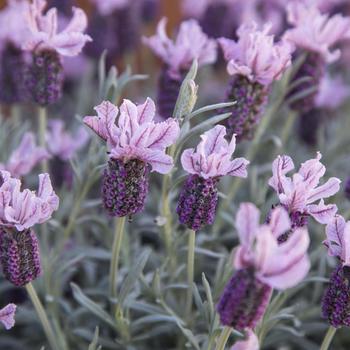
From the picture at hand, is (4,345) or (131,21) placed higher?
(131,21)

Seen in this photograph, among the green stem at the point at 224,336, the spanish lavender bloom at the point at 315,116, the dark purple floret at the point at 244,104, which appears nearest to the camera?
the green stem at the point at 224,336

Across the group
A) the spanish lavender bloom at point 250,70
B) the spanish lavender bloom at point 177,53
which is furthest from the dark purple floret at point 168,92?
the spanish lavender bloom at point 250,70

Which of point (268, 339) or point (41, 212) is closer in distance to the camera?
point (41, 212)

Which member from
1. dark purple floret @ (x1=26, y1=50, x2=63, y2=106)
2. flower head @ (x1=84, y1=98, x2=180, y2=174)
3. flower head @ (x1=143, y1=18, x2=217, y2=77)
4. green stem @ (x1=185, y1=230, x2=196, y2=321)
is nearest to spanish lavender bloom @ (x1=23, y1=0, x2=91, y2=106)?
dark purple floret @ (x1=26, y1=50, x2=63, y2=106)

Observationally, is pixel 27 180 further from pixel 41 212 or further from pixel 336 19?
pixel 336 19

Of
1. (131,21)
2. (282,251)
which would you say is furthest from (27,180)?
(282,251)

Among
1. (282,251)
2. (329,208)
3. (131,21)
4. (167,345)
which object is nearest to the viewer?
(282,251)

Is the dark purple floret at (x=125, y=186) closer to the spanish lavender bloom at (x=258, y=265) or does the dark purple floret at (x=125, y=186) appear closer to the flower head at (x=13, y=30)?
the spanish lavender bloom at (x=258, y=265)
